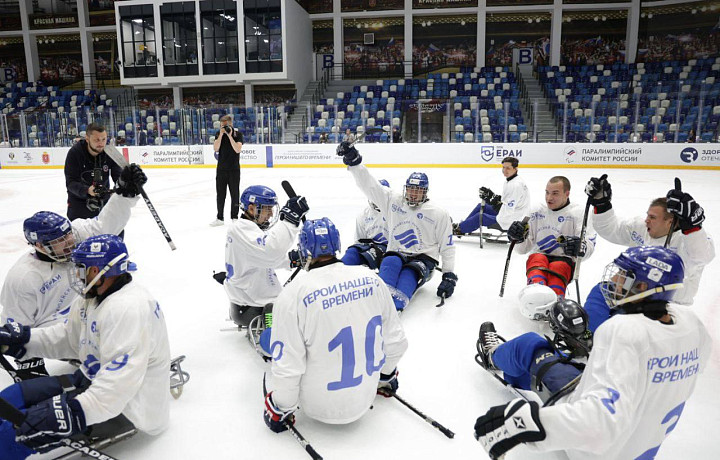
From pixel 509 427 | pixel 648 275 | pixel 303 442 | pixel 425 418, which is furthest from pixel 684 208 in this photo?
pixel 303 442

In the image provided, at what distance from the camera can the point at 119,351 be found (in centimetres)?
194

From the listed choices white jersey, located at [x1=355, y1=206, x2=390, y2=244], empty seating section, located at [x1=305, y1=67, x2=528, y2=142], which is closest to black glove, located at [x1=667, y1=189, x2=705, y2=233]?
white jersey, located at [x1=355, y1=206, x2=390, y2=244]

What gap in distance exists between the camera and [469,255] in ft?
19.8

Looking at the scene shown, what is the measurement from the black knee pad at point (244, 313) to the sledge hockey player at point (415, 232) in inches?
47.1

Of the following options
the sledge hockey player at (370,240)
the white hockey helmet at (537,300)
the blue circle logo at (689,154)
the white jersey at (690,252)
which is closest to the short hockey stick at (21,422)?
the white hockey helmet at (537,300)

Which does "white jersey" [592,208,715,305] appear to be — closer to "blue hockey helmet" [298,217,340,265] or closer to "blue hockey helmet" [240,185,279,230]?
"blue hockey helmet" [298,217,340,265]

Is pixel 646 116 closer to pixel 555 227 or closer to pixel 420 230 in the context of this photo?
pixel 555 227

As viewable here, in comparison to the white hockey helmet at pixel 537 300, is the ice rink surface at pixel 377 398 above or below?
below

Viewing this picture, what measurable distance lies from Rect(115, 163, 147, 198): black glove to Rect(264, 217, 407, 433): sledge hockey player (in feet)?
5.65

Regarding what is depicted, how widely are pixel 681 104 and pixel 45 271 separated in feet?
55.9

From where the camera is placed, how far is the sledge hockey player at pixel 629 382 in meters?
1.54

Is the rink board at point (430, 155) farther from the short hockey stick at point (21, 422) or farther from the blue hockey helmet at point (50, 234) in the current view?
the short hockey stick at point (21, 422)

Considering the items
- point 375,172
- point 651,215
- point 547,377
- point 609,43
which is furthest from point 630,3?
point 547,377

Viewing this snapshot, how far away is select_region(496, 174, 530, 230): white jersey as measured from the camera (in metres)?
5.64
